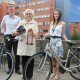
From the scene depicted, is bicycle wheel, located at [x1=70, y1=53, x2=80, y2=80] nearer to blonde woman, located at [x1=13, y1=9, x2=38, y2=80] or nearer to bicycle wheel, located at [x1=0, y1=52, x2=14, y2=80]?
blonde woman, located at [x1=13, y1=9, x2=38, y2=80]

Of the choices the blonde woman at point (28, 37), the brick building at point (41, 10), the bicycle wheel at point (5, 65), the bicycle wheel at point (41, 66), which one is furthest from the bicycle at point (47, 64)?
the brick building at point (41, 10)

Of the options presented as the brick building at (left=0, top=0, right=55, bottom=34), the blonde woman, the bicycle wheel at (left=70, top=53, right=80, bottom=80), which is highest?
the brick building at (left=0, top=0, right=55, bottom=34)

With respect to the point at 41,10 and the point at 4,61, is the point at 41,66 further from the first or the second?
the point at 41,10

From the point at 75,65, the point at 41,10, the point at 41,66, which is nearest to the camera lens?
the point at 41,66

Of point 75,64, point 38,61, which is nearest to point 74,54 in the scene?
point 75,64

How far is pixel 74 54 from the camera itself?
6.79 metres

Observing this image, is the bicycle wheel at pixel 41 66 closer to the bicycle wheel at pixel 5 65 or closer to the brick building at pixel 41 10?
the bicycle wheel at pixel 5 65

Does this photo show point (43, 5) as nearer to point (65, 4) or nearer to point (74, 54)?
point (65, 4)

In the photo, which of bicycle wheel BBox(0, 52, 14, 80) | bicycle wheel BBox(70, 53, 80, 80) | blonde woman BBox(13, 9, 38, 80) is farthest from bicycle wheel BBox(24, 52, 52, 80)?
bicycle wheel BBox(70, 53, 80, 80)

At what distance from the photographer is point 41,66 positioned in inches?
251

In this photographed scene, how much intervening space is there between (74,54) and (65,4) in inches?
133

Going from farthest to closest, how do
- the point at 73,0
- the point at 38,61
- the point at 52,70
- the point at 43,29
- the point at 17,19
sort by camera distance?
the point at 73,0 < the point at 43,29 < the point at 17,19 < the point at 52,70 < the point at 38,61

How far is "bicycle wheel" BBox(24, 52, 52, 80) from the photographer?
6.35 metres

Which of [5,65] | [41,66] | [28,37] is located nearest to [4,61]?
[5,65]
